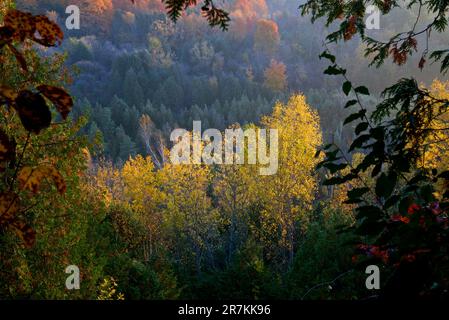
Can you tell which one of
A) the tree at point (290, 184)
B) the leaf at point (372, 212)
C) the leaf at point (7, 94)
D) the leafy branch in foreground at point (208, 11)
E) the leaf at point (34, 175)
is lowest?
the leaf at point (372, 212)

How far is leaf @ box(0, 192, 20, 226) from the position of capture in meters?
1.15

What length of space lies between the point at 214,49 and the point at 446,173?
10507 centimetres

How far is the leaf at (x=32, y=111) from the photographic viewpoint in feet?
2.99

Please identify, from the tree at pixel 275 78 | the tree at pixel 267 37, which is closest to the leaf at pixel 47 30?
the tree at pixel 275 78

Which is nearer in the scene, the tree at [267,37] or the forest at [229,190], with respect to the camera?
the forest at [229,190]

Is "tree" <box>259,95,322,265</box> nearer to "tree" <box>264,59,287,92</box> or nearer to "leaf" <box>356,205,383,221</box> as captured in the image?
"leaf" <box>356,205,383,221</box>

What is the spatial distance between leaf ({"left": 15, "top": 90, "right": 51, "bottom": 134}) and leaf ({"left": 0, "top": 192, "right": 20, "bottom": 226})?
305mm

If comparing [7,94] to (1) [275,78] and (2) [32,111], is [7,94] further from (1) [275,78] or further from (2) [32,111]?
(1) [275,78]

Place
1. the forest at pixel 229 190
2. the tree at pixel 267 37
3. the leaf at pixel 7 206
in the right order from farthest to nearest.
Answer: the tree at pixel 267 37
the forest at pixel 229 190
the leaf at pixel 7 206

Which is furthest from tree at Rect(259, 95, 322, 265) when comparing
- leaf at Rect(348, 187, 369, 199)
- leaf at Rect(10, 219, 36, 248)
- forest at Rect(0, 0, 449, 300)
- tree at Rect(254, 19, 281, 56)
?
tree at Rect(254, 19, 281, 56)

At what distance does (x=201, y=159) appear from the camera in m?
24.6

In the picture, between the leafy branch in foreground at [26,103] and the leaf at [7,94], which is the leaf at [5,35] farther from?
the leaf at [7,94]

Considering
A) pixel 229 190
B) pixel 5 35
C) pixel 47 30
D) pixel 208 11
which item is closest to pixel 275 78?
pixel 229 190

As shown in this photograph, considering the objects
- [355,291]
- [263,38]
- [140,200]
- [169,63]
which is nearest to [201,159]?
[140,200]
